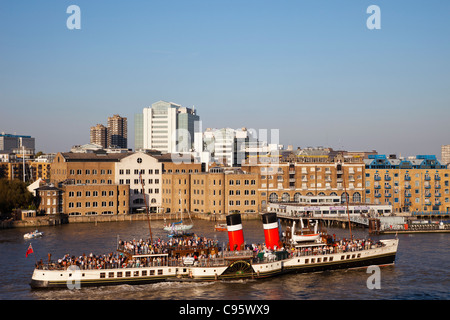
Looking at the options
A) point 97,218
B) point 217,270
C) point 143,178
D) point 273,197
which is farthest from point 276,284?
point 143,178

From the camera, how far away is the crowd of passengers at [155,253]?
43812 millimetres

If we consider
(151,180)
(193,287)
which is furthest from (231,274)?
(151,180)

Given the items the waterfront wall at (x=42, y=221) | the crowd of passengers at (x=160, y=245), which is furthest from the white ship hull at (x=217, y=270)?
the waterfront wall at (x=42, y=221)

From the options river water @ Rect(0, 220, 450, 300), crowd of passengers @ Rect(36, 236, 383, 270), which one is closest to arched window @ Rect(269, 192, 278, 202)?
river water @ Rect(0, 220, 450, 300)

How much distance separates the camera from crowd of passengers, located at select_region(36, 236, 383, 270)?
144 feet

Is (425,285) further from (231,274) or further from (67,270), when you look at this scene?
(67,270)

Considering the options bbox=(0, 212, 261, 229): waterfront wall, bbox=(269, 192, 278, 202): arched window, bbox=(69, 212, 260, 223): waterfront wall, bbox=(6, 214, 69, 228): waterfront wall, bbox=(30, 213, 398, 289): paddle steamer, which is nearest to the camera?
bbox=(30, 213, 398, 289): paddle steamer

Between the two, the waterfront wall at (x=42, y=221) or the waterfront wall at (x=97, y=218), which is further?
the waterfront wall at (x=97, y=218)

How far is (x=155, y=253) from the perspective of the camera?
46750 mm

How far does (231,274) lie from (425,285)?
1693 centimetres

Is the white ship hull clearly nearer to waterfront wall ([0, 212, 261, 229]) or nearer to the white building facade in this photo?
waterfront wall ([0, 212, 261, 229])

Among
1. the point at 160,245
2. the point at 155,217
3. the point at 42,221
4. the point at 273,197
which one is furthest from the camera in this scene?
the point at 273,197

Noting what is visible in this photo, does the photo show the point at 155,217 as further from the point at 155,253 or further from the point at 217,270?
the point at 217,270

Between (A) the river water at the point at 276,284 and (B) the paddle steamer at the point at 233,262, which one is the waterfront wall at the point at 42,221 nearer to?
(A) the river water at the point at 276,284
